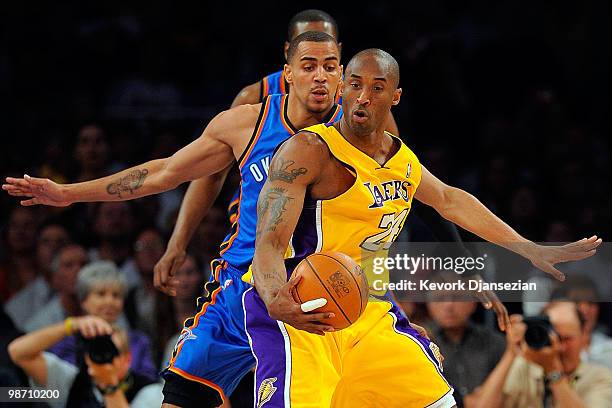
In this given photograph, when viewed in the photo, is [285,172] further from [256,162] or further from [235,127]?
[235,127]

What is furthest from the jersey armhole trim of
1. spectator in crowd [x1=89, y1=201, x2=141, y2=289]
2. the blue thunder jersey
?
spectator in crowd [x1=89, y1=201, x2=141, y2=289]

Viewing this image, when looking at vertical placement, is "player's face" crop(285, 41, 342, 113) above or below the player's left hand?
above

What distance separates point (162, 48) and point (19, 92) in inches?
49.1

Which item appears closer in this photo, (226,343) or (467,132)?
(226,343)

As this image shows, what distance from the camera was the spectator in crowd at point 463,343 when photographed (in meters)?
6.14

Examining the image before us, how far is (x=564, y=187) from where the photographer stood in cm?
808

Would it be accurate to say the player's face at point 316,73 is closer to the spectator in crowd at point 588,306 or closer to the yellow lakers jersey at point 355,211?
the yellow lakers jersey at point 355,211

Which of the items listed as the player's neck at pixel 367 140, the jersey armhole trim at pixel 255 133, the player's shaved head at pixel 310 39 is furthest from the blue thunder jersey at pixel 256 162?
the player's neck at pixel 367 140

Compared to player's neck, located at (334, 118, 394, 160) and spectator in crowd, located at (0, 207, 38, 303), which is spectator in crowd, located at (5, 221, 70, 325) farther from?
player's neck, located at (334, 118, 394, 160)

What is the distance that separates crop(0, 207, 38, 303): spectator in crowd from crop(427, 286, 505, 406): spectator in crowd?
9.15 feet

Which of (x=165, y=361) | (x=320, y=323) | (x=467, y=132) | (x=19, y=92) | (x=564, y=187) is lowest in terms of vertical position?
(x=320, y=323)

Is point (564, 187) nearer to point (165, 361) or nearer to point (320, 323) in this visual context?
point (165, 361)

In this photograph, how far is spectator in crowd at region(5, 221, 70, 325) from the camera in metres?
7.00

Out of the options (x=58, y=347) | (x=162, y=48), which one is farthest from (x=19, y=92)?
(x=58, y=347)
